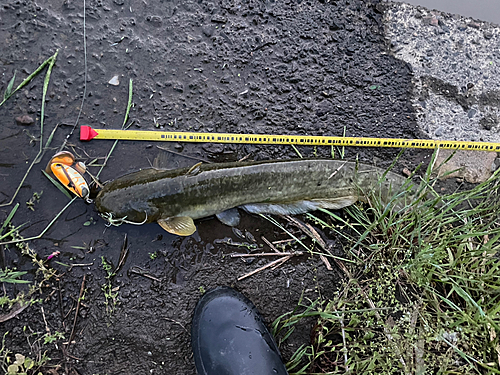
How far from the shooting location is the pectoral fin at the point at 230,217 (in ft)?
10.5

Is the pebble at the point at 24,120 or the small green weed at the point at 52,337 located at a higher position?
the pebble at the point at 24,120

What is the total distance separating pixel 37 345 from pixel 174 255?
1.40 metres

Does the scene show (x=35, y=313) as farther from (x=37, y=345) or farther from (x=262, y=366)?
(x=262, y=366)

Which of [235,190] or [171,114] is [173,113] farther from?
[235,190]

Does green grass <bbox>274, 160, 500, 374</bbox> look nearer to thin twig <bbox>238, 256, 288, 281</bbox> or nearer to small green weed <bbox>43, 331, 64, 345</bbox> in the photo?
thin twig <bbox>238, 256, 288, 281</bbox>

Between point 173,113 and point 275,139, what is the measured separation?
103cm

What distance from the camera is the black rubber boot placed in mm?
2893

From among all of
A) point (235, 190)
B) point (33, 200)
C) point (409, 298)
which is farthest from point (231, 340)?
point (33, 200)

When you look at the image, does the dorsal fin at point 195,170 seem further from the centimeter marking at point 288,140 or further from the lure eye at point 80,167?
the lure eye at point 80,167

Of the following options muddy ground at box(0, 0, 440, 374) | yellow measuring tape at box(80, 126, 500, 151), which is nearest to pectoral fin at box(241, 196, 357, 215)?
muddy ground at box(0, 0, 440, 374)

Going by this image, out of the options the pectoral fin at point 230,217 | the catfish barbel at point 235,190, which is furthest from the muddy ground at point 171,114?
the catfish barbel at point 235,190

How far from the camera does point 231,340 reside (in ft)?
9.73

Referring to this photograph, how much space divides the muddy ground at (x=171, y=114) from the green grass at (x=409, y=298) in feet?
0.79

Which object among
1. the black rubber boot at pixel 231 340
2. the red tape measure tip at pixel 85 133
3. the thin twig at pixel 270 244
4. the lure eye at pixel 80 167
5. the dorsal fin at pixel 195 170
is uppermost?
the red tape measure tip at pixel 85 133
